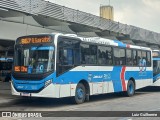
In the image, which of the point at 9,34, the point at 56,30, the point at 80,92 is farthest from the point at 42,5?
the point at 80,92

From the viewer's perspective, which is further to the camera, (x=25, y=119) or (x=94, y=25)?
(x=94, y=25)

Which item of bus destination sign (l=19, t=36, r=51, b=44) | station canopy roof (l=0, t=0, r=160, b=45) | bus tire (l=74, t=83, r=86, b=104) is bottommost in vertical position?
bus tire (l=74, t=83, r=86, b=104)

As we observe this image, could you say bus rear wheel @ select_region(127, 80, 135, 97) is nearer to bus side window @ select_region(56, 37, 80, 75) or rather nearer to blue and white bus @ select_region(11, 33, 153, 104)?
blue and white bus @ select_region(11, 33, 153, 104)

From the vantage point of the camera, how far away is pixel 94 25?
1133 inches

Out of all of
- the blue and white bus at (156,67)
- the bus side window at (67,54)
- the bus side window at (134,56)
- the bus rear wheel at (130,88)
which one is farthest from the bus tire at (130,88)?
the bus side window at (67,54)

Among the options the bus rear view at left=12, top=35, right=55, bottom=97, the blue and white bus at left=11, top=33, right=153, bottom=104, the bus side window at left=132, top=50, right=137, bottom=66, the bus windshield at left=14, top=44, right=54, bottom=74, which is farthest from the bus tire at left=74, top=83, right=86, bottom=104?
the bus side window at left=132, top=50, right=137, bottom=66

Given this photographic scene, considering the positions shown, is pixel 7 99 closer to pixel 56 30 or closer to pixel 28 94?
pixel 28 94

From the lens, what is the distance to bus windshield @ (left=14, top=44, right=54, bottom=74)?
51.7 feet

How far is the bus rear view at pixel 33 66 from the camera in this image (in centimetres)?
1567

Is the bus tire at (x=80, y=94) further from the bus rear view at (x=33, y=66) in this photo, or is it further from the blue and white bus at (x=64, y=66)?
the bus rear view at (x=33, y=66)

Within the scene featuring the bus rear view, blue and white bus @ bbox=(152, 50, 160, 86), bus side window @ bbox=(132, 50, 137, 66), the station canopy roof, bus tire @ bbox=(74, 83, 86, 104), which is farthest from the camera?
blue and white bus @ bbox=(152, 50, 160, 86)

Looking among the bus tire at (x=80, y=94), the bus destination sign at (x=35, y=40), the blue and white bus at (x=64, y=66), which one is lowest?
the bus tire at (x=80, y=94)

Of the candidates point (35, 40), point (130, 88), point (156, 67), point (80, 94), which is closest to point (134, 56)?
point (130, 88)

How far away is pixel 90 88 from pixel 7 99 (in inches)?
162
